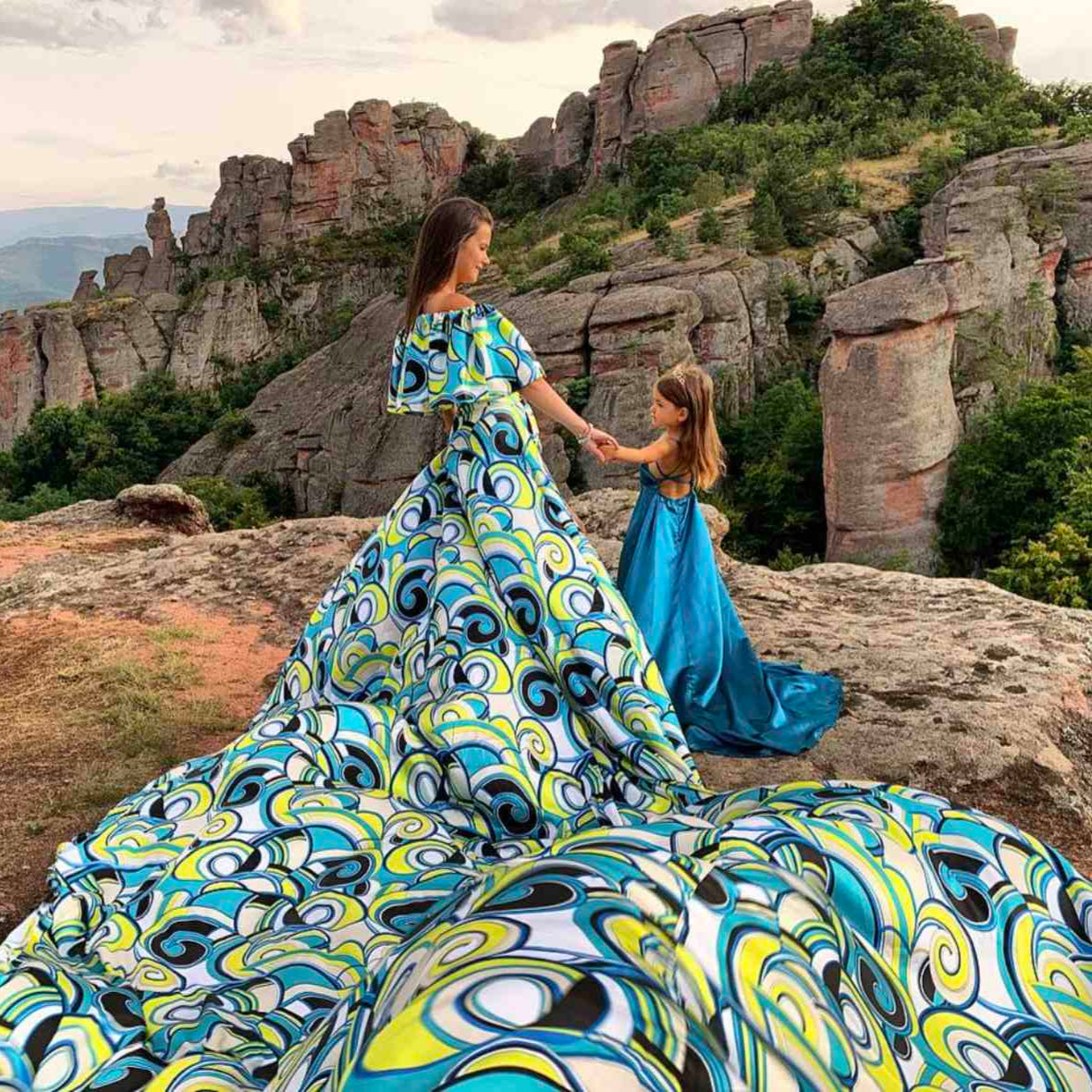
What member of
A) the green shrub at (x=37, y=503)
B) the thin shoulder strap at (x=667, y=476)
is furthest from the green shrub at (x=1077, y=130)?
the green shrub at (x=37, y=503)

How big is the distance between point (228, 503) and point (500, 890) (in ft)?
77.0

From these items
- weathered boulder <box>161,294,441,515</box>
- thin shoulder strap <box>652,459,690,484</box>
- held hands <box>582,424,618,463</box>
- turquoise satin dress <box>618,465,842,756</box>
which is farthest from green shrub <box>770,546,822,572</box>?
held hands <box>582,424,618,463</box>

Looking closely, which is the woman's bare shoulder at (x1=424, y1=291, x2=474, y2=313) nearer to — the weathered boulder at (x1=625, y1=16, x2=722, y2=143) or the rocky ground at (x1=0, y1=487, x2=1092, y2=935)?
the rocky ground at (x1=0, y1=487, x2=1092, y2=935)

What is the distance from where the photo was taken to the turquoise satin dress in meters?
4.04

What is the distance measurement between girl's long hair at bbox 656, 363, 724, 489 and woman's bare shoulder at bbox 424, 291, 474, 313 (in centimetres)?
97

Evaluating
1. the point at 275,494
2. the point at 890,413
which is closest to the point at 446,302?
the point at 890,413

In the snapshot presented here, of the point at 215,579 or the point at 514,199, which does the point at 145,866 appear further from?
the point at 514,199

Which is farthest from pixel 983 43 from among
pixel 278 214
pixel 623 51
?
pixel 278 214

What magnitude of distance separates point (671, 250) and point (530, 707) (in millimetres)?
21057

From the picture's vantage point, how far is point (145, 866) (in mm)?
2451

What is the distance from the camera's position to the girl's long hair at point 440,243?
3.40m

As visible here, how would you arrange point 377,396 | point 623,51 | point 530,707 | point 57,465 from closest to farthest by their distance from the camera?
point 530,707, point 377,396, point 57,465, point 623,51

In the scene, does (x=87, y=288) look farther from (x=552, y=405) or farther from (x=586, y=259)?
(x=552, y=405)

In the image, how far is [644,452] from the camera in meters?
4.01
